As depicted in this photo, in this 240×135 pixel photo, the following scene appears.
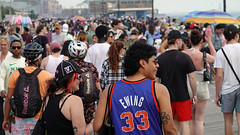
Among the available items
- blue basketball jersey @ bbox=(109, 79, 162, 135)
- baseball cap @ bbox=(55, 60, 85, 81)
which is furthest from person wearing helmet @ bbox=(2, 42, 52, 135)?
blue basketball jersey @ bbox=(109, 79, 162, 135)

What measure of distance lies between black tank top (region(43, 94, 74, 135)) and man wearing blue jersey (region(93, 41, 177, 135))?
1.03ft

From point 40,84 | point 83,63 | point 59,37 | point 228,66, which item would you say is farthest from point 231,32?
point 59,37

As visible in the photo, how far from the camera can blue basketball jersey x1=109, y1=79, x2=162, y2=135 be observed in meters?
3.48

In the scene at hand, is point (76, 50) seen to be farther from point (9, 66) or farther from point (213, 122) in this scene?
point (213, 122)

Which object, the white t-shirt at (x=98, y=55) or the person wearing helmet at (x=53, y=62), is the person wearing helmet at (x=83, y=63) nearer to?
the person wearing helmet at (x=53, y=62)

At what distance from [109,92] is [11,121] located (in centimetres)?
221

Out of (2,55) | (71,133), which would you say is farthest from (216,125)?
(71,133)

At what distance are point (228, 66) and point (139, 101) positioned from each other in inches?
119

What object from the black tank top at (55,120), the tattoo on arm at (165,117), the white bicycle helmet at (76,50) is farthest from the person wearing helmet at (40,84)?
the tattoo on arm at (165,117)

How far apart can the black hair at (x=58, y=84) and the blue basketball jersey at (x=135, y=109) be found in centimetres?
58

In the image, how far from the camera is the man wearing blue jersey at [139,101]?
3.48m

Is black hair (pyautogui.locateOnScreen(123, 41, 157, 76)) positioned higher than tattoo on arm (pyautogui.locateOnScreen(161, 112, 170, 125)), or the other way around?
black hair (pyautogui.locateOnScreen(123, 41, 157, 76))

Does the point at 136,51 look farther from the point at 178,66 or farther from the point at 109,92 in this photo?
the point at 178,66

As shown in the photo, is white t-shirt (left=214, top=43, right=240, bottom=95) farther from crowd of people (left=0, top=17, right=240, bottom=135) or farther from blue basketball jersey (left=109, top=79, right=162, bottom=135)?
blue basketball jersey (left=109, top=79, right=162, bottom=135)
